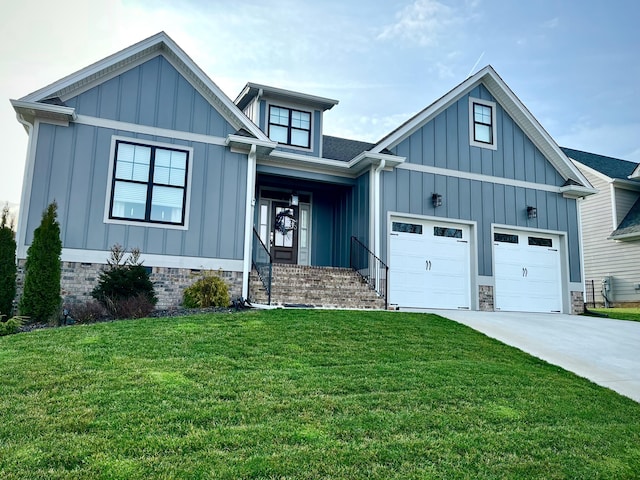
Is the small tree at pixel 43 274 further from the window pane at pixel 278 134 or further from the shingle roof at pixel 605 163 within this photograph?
the shingle roof at pixel 605 163

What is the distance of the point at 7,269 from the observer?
929cm

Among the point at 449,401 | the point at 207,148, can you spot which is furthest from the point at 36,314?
the point at 449,401

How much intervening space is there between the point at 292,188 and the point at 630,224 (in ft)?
41.5

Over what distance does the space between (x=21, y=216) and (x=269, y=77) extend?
8.85m

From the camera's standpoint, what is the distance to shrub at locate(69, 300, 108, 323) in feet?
29.3

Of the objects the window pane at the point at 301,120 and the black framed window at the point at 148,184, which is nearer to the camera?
the black framed window at the point at 148,184

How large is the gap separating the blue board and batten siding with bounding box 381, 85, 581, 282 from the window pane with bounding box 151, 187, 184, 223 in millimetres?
5074

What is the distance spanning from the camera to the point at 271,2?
12289mm

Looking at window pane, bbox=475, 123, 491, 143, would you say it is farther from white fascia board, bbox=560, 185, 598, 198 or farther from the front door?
the front door

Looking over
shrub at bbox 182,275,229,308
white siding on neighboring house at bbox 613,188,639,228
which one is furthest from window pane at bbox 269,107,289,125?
white siding on neighboring house at bbox 613,188,639,228

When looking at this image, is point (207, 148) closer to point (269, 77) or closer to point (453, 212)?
point (269, 77)

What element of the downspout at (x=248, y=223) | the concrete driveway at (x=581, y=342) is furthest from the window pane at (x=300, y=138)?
the concrete driveway at (x=581, y=342)

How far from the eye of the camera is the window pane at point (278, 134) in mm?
14402

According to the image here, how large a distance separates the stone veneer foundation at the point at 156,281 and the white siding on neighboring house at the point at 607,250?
575 inches
